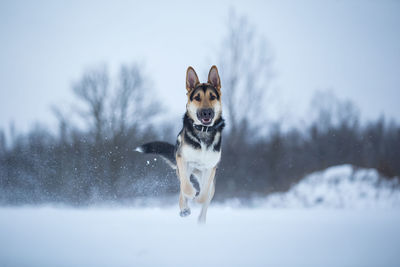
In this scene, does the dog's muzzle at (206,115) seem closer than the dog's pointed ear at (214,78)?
Yes

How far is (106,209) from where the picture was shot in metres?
6.09

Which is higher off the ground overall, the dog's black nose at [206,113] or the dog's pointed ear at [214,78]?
the dog's pointed ear at [214,78]

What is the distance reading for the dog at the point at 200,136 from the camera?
4.54 metres

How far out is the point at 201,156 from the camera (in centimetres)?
459

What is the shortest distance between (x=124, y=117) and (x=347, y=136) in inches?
282

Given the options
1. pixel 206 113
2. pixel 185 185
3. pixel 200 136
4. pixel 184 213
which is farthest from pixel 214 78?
pixel 184 213

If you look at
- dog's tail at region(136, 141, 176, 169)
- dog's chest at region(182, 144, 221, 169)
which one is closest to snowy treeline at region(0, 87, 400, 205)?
dog's tail at region(136, 141, 176, 169)

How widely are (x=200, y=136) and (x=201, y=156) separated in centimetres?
31

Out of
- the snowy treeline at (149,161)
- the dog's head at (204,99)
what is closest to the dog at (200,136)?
the dog's head at (204,99)

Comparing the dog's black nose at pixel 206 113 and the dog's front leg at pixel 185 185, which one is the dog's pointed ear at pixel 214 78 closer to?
the dog's black nose at pixel 206 113

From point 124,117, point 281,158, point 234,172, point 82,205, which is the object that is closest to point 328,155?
point 281,158

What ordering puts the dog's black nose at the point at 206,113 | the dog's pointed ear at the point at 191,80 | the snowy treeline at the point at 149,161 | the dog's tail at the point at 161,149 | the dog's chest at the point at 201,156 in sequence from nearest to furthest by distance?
1. the dog's black nose at the point at 206,113
2. the dog's chest at the point at 201,156
3. the dog's pointed ear at the point at 191,80
4. the dog's tail at the point at 161,149
5. the snowy treeline at the point at 149,161

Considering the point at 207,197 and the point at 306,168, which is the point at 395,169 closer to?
the point at 306,168

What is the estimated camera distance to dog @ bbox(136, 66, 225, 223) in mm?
4539
